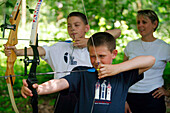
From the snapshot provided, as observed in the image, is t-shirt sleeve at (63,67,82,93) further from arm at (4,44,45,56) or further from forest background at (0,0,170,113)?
forest background at (0,0,170,113)

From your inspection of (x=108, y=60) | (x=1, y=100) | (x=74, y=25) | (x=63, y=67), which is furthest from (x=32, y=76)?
(x=1, y=100)

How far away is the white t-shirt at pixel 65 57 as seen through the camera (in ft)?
6.34

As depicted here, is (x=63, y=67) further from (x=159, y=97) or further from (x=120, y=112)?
(x=159, y=97)

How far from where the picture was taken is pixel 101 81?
5.02 ft

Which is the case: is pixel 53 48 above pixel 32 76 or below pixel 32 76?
above

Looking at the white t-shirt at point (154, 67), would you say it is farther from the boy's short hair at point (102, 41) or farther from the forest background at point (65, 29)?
the forest background at point (65, 29)

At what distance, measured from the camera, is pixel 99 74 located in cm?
143

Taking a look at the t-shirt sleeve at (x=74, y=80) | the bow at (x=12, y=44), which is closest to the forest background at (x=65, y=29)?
the bow at (x=12, y=44)

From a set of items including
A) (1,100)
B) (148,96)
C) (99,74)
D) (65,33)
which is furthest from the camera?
(65,33)

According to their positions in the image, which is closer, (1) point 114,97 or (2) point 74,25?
(1) point 114,97

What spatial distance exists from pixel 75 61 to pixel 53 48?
0.71 ft

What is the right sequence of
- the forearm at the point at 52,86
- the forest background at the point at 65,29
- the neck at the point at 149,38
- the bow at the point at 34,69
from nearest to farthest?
the bow at the point at 34,69 → the forearm at the point at 52,86 → the neck at the point at 149,38 → the forest background at the point at 65,29

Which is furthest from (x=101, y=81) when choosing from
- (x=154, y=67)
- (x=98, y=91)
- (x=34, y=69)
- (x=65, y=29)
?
(x=65, y=29)

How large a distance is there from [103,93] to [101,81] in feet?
0.26
